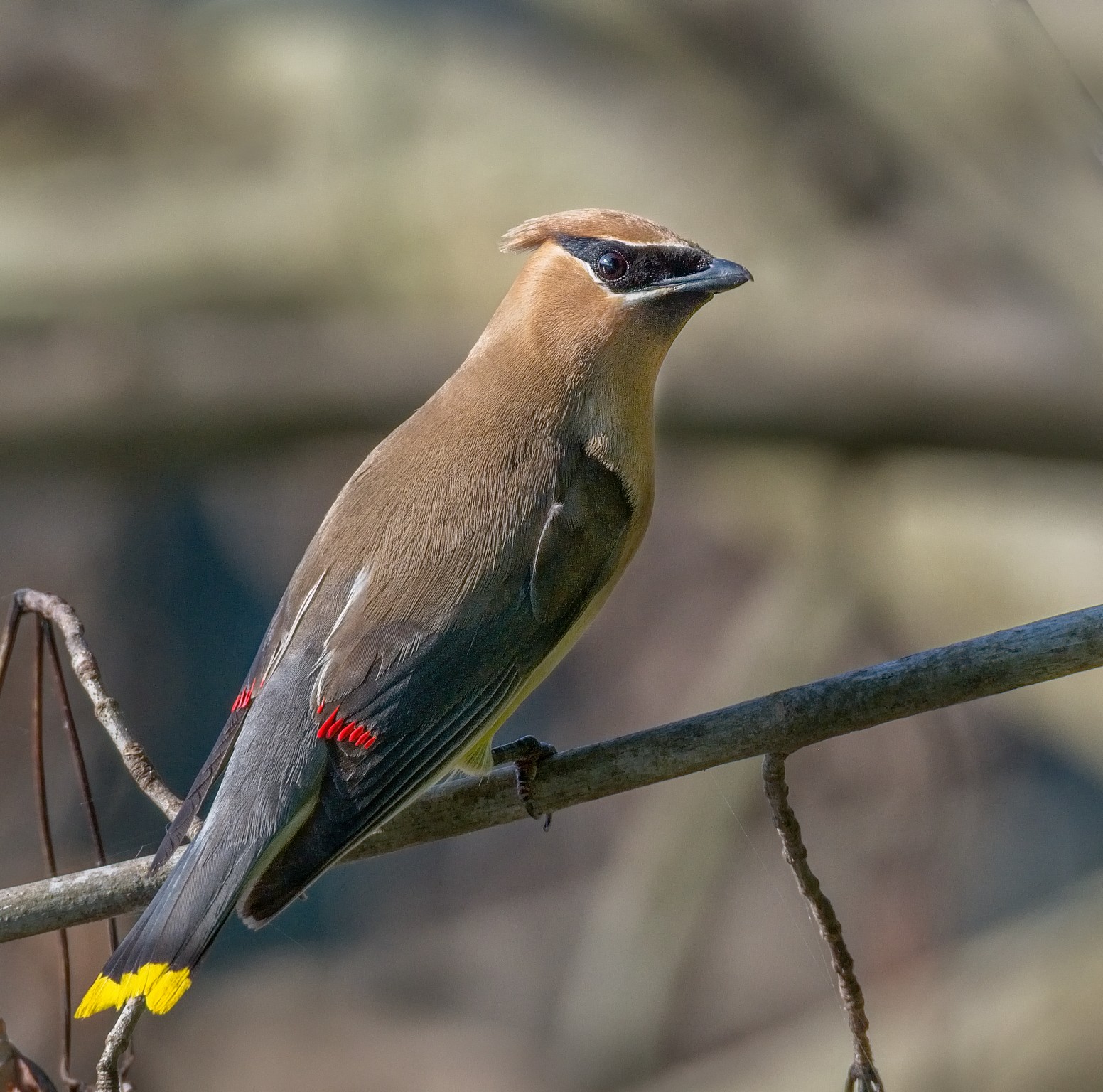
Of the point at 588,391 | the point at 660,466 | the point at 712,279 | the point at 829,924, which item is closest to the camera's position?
the point at 829,924

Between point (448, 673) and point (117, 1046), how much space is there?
0.94 meters

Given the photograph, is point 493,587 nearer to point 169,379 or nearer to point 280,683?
point 280,683

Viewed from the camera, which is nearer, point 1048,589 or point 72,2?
point 1048,589

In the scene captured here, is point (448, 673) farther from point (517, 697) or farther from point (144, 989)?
point (144, 989)

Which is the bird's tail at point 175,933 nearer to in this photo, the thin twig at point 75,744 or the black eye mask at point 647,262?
the thin twig at point 75,744

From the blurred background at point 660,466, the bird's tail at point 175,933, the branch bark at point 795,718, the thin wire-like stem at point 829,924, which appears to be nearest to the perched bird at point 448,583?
the bird's tail at point 175,933

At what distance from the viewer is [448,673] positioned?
3.06 m

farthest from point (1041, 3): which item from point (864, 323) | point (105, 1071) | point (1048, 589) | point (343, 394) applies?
point (105, 1071)

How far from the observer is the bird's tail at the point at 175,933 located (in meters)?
2.63

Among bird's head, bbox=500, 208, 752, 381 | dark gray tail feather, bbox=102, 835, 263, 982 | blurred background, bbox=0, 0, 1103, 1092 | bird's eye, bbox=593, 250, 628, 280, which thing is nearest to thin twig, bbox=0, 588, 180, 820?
dark gray tail feather, bbox=102, 835, 263, 982

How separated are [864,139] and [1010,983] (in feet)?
10.8

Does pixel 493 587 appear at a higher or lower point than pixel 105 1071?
higher

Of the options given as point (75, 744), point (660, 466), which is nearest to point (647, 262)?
point (75, 744)

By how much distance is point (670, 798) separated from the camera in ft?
19.2
